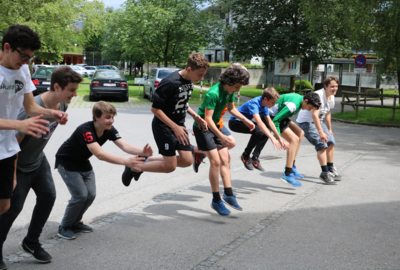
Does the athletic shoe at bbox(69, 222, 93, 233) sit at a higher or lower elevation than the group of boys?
lower

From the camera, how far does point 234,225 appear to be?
473 cm

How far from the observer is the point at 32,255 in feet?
12.1

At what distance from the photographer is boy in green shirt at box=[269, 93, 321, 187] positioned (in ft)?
21.0

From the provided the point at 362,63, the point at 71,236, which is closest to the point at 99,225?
the point at 71,236

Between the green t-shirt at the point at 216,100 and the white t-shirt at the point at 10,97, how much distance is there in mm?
2326

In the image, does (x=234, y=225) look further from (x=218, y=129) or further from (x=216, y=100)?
(x=216, y=100)

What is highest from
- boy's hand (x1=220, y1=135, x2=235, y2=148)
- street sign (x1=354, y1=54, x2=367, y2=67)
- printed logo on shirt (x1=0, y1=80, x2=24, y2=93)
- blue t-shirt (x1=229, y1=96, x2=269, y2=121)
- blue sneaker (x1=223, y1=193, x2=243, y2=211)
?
street sign (x1=354, y1=54, x2=367, y2=67)

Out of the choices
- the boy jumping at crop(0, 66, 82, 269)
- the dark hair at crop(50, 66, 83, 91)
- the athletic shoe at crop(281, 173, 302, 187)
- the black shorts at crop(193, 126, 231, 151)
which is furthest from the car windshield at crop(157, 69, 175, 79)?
the dark hair at crop(50, 66, 83, 91)

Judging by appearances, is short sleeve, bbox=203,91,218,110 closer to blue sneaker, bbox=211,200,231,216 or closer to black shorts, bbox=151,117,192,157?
black shorts, bbox=151,117,192,157

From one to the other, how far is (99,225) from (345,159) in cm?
601

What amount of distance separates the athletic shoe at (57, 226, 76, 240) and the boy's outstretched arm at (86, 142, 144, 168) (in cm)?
87

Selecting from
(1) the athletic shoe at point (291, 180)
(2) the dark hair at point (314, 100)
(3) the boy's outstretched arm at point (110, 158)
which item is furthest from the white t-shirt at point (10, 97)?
(2) the dark hair at point (314, 100)

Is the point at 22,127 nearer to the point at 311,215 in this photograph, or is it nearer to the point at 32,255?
the point at 32,255

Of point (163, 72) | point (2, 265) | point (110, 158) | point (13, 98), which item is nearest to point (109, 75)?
point (163, 72)
